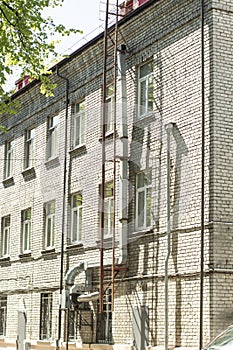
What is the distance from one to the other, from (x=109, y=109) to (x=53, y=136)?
4228 mm

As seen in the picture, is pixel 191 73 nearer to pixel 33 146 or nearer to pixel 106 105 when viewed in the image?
pixel 106 105

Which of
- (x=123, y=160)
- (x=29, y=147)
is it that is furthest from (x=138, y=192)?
(x=29, y=147)

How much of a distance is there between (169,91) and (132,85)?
1.94 meters

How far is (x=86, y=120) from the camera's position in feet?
74.4

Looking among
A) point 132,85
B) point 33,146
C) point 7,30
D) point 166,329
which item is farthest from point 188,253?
point 33,146

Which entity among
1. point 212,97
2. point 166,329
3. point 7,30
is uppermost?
point 7,30

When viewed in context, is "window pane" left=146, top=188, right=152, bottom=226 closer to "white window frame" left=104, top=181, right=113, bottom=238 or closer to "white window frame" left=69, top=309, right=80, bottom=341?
"white window frame" left=104, top=181, right=113, bottom=238

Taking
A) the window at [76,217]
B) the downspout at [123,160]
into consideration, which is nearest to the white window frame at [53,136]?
the window at [76,217]

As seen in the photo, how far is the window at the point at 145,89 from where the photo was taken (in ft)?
64.7

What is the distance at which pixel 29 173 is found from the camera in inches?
1046

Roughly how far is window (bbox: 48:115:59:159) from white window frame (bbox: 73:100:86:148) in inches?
57.8

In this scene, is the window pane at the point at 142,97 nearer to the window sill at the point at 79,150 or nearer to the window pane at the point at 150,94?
the window pane at the point at 150,94

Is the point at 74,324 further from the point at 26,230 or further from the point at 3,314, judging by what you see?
the point at 3,314

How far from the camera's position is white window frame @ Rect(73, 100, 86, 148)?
2302 centimetres
